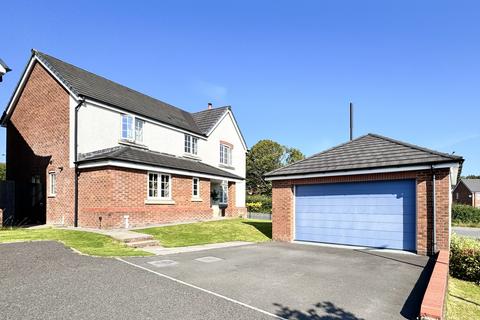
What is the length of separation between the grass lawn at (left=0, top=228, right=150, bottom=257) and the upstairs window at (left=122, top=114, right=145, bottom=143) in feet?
25.7

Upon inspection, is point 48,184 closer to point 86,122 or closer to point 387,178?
point 86,122

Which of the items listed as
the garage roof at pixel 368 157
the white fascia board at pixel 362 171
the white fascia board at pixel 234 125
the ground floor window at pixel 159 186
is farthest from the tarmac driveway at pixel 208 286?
the white fascia board at pixel 234 125

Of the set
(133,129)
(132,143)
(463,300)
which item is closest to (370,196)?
(463,300)

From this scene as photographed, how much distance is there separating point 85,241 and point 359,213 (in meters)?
10.3

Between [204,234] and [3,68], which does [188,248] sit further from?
[3,68]

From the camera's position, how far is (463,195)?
2739 inches

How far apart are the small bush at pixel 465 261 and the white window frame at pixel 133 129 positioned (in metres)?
17.3

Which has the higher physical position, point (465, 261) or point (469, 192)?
point (465, 261)

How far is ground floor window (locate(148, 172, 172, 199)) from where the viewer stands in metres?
18.7

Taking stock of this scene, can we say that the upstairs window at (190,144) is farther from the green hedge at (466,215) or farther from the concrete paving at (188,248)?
the green hedge at (466,215)

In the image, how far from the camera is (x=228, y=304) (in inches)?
229

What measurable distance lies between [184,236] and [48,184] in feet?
31.1

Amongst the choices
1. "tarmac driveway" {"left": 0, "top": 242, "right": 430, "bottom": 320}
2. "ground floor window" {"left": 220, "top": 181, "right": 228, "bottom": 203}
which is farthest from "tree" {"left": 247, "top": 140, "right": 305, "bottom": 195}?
"tarmac driveway" {"left": 0, "top": 242, "right": 430, "bottom": 320}

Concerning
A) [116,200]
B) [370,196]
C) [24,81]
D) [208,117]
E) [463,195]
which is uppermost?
[24,81]
